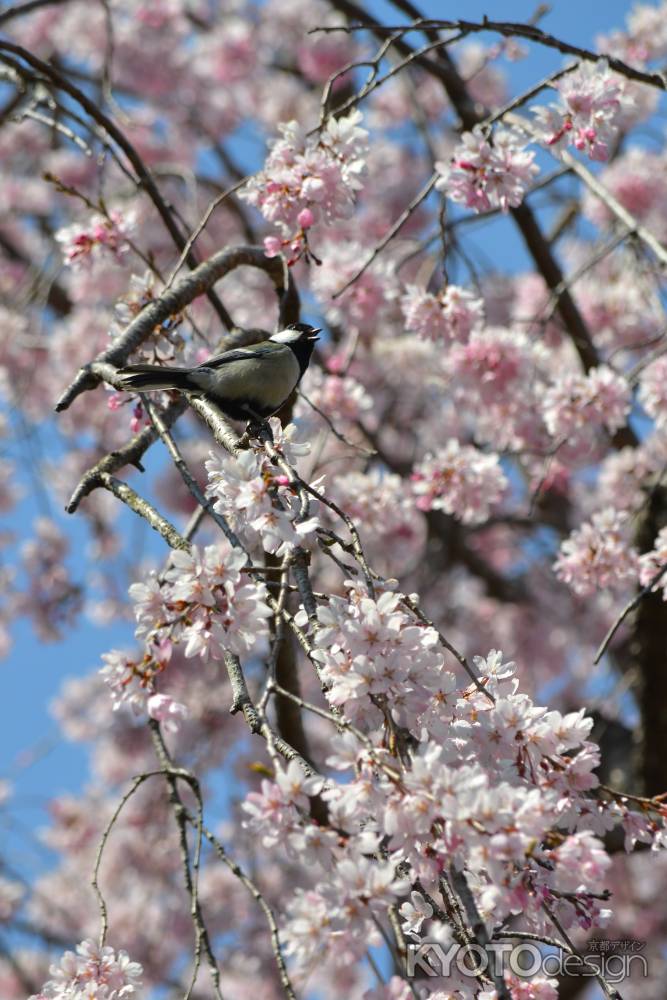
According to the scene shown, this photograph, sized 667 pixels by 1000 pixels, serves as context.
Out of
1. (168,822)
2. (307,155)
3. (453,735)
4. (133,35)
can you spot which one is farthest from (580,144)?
(133,35)

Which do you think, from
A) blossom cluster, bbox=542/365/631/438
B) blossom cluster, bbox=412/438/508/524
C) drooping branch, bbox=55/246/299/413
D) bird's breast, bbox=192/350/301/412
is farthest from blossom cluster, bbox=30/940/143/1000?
blossom cluster, bbox=542/365/631/438

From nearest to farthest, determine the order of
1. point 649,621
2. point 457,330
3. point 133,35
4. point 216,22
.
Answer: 1. point 457,330
2. point 649,621
3. point 133,35
4. point 216,22

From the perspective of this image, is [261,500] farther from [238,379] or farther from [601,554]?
[601,554]

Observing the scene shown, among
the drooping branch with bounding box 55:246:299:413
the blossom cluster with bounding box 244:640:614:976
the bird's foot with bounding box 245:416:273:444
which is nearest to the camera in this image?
the blossom cluster with bounding box 244:640:614:976

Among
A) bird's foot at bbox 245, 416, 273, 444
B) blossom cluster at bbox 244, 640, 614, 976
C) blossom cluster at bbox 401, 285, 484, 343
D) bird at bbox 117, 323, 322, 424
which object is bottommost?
blossom cluster at bbox 244, 640, 614, 976

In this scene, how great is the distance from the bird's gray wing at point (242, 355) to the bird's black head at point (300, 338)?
0.81ft

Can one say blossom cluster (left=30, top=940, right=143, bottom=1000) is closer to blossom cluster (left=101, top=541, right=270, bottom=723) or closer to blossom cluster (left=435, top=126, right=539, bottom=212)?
blossom cluster (left=101, top=541, right=270, bottom=723)

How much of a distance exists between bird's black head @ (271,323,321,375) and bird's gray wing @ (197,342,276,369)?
25 cm

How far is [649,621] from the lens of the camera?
4.04 m

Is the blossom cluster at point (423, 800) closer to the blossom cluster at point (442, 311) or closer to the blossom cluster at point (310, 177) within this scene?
the blossom cluster at point (310, 177)

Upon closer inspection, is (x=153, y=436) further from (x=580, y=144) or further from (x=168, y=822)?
(x=168, y=822)

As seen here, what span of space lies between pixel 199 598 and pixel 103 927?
67 centimetres

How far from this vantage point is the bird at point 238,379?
7.10 feet

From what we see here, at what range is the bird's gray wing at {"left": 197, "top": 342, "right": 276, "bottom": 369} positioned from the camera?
238 cm
